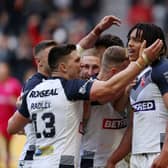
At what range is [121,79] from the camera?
7957mm

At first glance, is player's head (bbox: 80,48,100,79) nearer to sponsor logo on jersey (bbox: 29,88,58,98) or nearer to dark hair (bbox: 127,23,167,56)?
sponsor logo on jersey (bbox: 29,88,58,98)

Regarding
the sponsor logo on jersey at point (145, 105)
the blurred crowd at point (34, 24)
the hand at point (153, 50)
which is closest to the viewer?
the hand at point (153, 50)

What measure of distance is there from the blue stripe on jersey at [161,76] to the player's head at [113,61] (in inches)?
23.8

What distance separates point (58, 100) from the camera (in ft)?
27.0

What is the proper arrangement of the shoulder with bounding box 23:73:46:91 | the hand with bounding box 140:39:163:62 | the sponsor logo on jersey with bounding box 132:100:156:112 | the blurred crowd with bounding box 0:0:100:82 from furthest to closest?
1. the blurred crowd with bounding box 0:0:100:82
2. the shoulder with bounding box 23:73:46:91
3. the sponsor logo on jersey with bounding box 132:100:156:112
4. the hand with bounding box 140:39:163:62

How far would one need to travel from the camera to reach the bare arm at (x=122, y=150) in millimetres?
8688

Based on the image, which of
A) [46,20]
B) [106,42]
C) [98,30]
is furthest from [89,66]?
[46,20]

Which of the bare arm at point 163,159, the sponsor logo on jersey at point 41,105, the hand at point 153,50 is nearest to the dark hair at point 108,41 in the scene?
the sponsor logo on jersey at point 41,105

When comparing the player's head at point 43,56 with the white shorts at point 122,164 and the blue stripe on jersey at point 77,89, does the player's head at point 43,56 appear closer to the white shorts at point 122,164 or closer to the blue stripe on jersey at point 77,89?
the blue stripe on jersey at point 77,89

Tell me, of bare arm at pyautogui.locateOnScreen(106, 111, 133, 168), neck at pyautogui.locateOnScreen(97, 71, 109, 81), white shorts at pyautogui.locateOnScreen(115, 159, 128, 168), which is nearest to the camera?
neck at pyautogui.locateOnScreen(97, 71, 109, 81)

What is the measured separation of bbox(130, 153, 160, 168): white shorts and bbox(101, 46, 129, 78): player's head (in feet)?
2.66

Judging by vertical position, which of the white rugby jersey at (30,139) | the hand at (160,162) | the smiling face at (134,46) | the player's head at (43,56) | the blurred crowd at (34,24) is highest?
the blurred crowd at (34,24)

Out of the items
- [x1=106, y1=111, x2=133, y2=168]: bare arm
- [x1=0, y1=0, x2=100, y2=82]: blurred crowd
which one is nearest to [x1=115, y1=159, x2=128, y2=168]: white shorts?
[x1=106, y1=111, x2=133, y2=168]: bare arm

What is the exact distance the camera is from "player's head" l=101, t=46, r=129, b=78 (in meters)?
8.63
